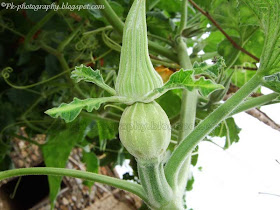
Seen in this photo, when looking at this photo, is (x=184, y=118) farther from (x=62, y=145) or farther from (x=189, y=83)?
(x=62, y=145)

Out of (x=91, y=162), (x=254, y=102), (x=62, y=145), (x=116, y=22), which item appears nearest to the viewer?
(x=254, y=102)

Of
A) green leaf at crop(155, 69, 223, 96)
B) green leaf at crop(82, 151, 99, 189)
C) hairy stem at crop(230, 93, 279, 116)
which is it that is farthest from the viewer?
green leaf at crop(82, 151, 99, 189)

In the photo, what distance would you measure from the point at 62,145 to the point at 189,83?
0.61 metres

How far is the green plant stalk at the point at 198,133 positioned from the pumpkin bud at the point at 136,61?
7cm

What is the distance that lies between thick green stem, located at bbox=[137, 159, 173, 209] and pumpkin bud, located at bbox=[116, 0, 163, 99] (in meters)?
0.06

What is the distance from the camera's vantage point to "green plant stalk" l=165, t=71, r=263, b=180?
354 mm

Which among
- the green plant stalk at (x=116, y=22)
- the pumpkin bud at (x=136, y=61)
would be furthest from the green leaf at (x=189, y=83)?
the green plant stalk at (x=116, y=22)

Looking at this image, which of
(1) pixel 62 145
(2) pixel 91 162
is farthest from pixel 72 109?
(2) pixel 91 162

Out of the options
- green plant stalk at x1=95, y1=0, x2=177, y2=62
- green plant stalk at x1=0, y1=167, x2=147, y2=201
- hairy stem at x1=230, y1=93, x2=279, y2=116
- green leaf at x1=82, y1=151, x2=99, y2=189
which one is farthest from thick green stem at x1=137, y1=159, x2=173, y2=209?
green leaf at x1=82, y1=151, x2=99, y2=189

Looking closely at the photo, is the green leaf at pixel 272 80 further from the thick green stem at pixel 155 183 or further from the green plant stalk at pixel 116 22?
the green plant stalk at pixel 116 22

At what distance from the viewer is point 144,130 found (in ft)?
1.00

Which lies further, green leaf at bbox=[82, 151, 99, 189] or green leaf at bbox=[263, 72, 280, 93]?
green leaf at bbox=[82, 151, 99, 189]

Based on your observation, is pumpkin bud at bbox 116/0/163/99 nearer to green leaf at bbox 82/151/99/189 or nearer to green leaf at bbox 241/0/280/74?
green leaf at bbox 241/0/280/74

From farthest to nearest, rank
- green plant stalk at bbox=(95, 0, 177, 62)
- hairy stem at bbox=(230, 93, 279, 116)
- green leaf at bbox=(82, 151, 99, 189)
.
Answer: green leaf at bbox=(82, 151, 99, 189) → green plant stalk at bbox=(95, 0, 177, 62) → hairy stem at bbox=(230, 93, 279, 116)
